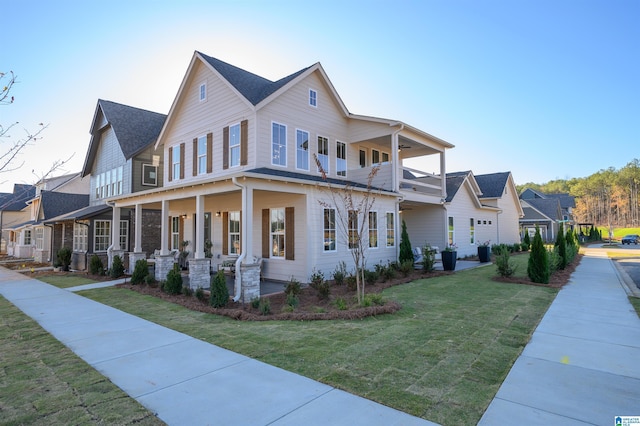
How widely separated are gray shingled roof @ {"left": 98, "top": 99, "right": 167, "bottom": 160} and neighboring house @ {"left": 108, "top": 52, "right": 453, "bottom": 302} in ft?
18.9

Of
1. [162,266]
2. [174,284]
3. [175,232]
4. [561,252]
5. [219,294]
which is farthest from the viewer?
[175,232]

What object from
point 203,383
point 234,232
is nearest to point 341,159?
point 234,232

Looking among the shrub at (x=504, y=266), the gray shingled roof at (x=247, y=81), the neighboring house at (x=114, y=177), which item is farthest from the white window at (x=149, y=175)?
the shrub at (x=504, y=266)

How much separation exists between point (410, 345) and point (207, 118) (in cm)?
1267

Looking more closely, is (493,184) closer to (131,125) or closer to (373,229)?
(373,229)

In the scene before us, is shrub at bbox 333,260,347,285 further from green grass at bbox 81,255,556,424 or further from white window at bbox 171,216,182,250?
white window at bbox 171,216,182,250

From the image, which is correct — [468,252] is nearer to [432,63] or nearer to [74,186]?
[432,63]

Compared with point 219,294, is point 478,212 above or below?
above

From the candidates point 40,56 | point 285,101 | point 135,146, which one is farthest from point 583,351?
point 135,146

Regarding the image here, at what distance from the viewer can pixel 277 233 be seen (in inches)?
486

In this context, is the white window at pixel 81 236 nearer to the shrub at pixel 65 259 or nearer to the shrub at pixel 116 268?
the shrub at pixel 65 259

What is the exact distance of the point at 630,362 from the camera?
176 inches

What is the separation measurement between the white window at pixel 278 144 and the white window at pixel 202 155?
143 inches

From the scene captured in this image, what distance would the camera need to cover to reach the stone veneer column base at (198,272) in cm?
1036
